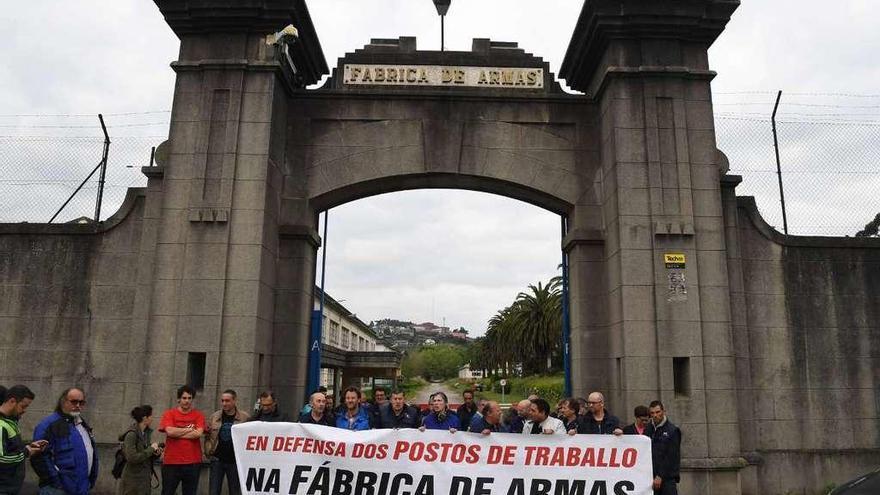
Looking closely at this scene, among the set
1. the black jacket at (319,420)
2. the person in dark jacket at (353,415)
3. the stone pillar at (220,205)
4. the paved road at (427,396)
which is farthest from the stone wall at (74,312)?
the paved road at (427,396)

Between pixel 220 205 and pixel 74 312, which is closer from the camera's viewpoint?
pixel 220 205

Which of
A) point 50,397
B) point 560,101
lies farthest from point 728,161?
point 50,397

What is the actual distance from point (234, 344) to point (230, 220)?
193 centimetres

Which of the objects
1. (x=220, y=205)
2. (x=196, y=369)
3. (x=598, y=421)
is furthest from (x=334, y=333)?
(x=598, y=421)

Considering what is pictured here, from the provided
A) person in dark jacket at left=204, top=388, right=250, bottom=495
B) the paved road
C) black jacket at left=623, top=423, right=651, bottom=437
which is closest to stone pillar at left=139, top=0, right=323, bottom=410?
person in dark jacket at left=204, top=388, right=250, bottom=495

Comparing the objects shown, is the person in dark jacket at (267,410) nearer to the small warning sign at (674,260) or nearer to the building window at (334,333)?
the small warning sign at (674,260)

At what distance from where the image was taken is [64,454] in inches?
239

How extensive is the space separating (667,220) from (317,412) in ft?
19.8

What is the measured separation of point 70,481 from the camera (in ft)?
19.8

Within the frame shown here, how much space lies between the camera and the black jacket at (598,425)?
24.3 ft

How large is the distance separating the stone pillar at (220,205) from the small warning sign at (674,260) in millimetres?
6303

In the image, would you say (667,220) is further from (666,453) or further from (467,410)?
(467,410)

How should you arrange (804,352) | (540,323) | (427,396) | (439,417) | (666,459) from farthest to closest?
(427,396) → (540,323) → (804,352) → (439,417) → (666,459)

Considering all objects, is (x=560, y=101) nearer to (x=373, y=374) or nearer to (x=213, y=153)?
(x=213, y=153)
